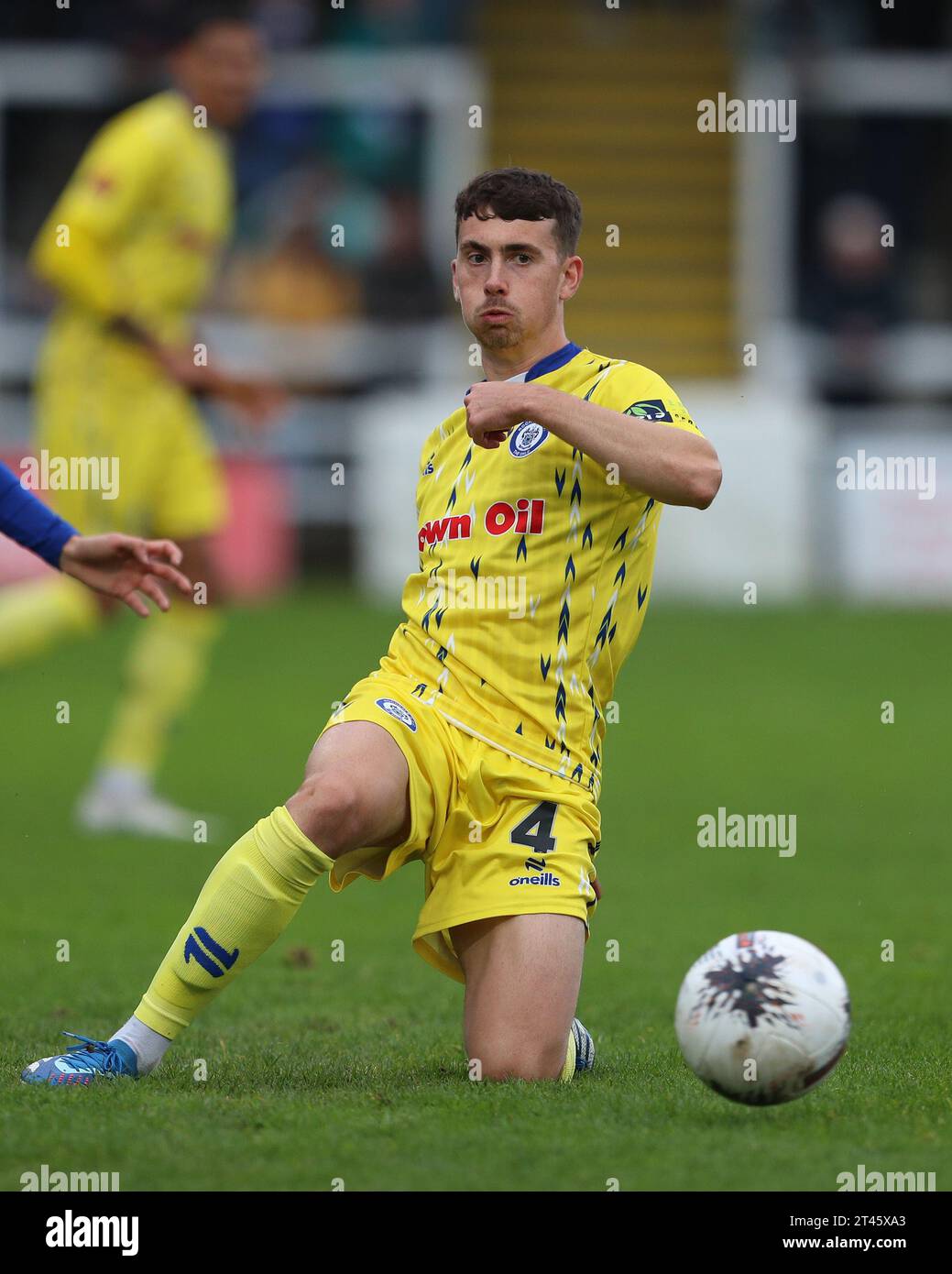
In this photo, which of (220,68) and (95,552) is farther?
(220,68)

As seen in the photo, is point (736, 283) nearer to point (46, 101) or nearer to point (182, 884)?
point (46, 101)

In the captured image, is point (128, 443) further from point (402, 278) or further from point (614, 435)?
point (402, 278)

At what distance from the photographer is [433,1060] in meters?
5.16

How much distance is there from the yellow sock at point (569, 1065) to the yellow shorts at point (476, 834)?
0.82 feet

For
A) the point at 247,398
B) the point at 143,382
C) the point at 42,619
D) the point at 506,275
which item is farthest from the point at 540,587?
the point at 143,382

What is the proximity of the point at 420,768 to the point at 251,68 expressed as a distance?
189 inches

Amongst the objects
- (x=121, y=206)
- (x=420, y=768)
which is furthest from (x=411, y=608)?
(x=121, y=206)

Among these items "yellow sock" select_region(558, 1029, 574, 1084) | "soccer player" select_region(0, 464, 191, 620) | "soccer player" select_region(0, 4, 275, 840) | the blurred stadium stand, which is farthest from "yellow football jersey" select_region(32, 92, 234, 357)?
the blurred stadium stand

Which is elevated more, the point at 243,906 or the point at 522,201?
the point at 522,201

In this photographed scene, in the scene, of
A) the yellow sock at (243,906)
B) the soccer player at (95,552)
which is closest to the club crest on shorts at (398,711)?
the yellow sock at (243,906)

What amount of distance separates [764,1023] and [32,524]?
2159 millimetres

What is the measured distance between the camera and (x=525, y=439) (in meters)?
5.21

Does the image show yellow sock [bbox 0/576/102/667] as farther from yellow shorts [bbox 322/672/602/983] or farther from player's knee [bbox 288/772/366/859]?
player's knee [bbox 288/772/366/859]

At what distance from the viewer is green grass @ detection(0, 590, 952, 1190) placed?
4105mm
